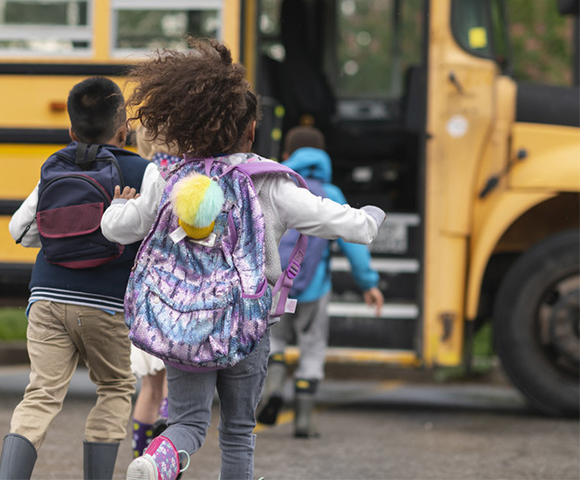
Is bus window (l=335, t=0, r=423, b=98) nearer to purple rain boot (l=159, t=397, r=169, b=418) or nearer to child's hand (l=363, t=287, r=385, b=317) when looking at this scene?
child's hand (l=363, t=287, r=385, b=317)

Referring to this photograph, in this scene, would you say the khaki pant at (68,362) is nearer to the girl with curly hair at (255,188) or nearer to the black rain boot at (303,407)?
the girl with curly hair at (255,188)

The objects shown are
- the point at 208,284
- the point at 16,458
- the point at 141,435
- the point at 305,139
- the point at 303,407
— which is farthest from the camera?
the point at 305,139

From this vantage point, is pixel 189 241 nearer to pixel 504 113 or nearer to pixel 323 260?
pixel 323 260

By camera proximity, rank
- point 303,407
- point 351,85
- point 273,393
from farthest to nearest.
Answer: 1. point 351,85
2. point 303,407
3. point 273,393

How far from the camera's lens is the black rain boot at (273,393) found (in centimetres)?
476

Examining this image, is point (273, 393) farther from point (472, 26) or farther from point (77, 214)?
point (472, 26)

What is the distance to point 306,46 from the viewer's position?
6910 millimetres

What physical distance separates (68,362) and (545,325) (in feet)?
10.2

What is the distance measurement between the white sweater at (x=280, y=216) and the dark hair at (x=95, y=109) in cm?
45

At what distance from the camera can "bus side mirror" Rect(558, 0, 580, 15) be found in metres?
5.29

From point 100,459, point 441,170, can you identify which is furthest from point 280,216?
point 441,170

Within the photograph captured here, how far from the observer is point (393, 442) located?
4863mm

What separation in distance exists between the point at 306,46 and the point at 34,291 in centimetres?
419

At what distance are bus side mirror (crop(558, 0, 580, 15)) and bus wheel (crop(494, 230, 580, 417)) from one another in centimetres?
114
